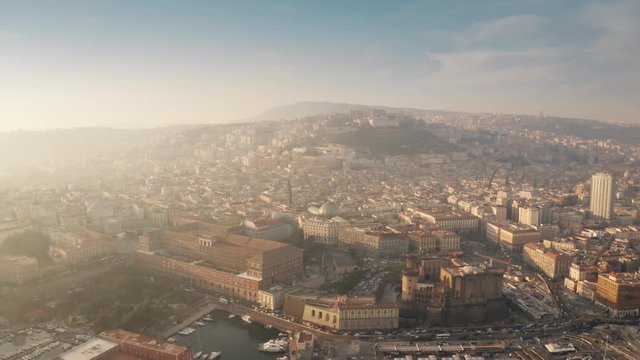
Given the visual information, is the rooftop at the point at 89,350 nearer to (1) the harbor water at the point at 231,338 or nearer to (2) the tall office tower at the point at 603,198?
(1) the harbor water at the point at 231,338

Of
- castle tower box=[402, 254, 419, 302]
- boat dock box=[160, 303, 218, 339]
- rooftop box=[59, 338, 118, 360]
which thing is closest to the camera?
rooftop box=[59, 338, 118, 360]

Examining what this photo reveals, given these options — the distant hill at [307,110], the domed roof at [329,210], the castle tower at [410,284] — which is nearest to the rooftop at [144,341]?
the castle tower at [410,284]

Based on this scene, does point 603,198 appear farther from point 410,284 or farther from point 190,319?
point 190,319

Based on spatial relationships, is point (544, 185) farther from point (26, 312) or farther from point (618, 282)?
point (26, 312)

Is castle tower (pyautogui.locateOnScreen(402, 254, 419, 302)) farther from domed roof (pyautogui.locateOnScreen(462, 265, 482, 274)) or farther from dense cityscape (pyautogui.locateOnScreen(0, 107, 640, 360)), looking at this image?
domed roof (pyautogui.locateOnScreen(462, 265, 482, 274))

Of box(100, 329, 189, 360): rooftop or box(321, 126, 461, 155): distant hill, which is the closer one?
box(100, 329, 189, 360): rooftop

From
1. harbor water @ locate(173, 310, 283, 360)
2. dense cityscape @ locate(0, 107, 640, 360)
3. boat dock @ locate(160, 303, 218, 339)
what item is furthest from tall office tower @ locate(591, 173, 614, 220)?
boat dock @ locate(160, 303, 218, 339)

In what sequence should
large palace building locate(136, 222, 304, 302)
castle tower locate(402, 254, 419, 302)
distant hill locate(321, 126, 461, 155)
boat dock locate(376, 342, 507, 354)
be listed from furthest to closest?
1. distant hill locate(321, 126, 461, 155)
2. large palace building locate(136, 222, 304, 302)
3. castle tower locate(402, 254, 419, 302)
4. boat dock locate(376, 342, 507, 354)
